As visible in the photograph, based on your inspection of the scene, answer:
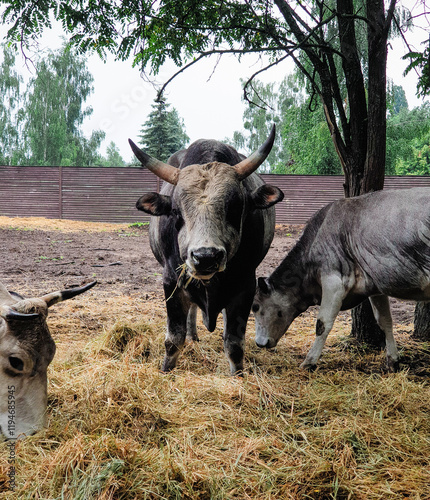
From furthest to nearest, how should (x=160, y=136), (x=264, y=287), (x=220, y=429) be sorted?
(x=160, y=136)
(x=264, y=287)
(x=220, y=429)

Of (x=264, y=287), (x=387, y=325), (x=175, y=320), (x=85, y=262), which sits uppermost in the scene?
(x=264, y=287)

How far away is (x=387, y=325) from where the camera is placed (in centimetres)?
471

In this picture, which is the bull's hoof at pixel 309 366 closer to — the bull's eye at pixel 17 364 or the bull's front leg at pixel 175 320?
the bull's front leg at pixel 175 320

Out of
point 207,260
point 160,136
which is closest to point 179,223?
point 207,260

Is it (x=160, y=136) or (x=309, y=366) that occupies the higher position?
(x=160, y=136)

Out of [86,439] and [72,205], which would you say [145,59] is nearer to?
[86,439]

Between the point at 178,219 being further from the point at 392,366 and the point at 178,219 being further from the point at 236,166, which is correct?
the point at 392,366

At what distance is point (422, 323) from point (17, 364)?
4193 mm

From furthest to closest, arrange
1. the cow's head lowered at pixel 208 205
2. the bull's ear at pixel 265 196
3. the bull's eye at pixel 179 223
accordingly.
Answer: the bull's ear at pixel 265 196
the bull's eye at pixel 179 223
the cow's head lowered at pixel 208 205

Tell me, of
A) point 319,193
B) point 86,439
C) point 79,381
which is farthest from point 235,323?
point 319,193

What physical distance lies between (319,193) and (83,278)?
15057 millimetres

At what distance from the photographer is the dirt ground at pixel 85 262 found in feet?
24.7

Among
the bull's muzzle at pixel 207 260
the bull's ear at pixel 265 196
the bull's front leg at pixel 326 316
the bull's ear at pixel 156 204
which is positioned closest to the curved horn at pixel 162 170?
the bull's ear at pixel 156 204

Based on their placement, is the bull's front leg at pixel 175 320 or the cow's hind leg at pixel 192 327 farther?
the cow's hind leg at pixel 192 327
